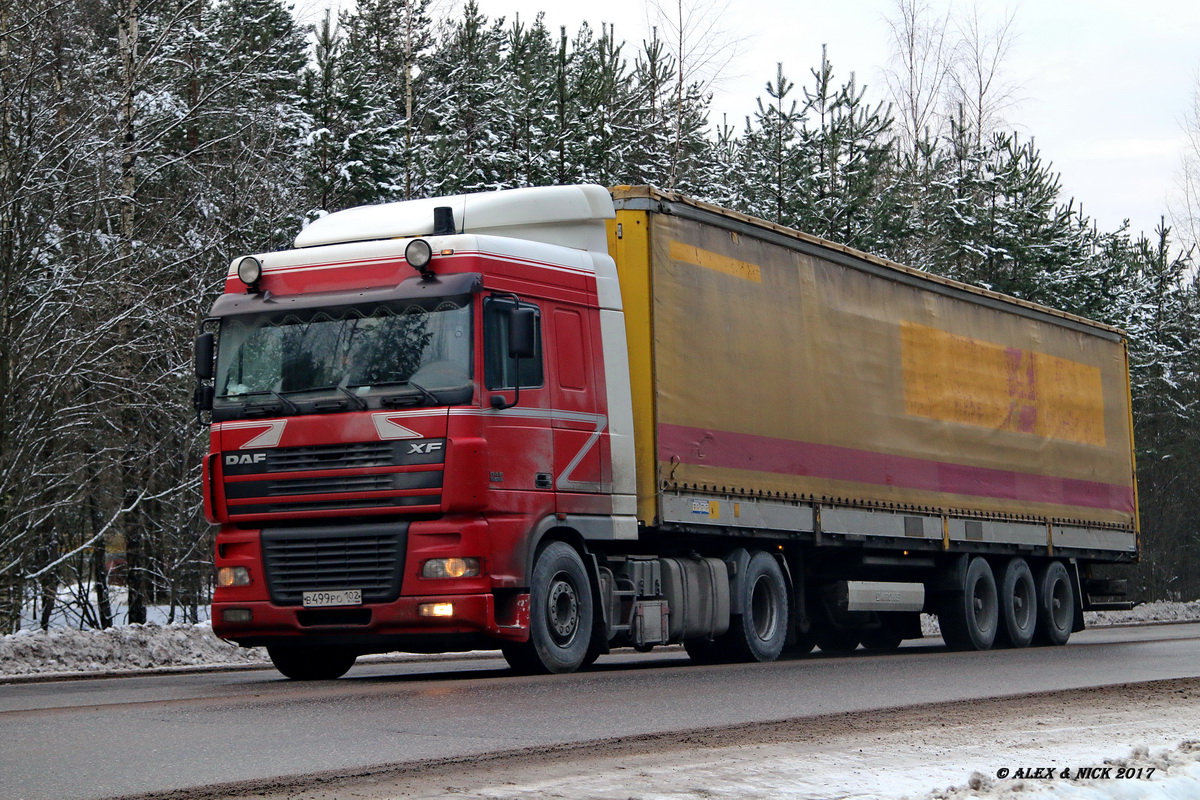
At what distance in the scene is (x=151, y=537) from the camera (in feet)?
73.3

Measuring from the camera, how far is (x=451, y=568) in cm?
1148

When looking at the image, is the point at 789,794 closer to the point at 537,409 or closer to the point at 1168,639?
the point at 537,409

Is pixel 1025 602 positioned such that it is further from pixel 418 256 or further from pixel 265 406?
pixel 265 406

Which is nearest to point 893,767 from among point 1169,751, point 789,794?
point 789,794

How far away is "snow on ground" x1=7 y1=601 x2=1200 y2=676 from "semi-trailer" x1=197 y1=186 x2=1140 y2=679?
2.77m

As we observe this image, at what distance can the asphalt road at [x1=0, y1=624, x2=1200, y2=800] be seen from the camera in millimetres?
7027

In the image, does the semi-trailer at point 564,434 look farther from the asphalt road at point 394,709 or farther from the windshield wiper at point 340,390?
the asphalt road at point 394,709

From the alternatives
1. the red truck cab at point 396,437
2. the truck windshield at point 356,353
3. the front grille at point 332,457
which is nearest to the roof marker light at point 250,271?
the red truck cab at point 396,437

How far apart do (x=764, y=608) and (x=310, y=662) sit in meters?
4.63

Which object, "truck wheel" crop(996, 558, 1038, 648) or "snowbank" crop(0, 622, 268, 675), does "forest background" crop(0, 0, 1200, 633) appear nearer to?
"snowbank" crop(0, 622, 268, 675)

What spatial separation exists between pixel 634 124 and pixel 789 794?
26193 millimetres

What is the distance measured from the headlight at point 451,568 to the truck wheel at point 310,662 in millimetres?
1925

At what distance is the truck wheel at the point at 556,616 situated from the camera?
475 inches

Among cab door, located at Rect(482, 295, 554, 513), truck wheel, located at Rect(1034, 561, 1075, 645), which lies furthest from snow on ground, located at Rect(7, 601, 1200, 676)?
truck wheel, located at Rect(1034, 561, 1075, 645)
